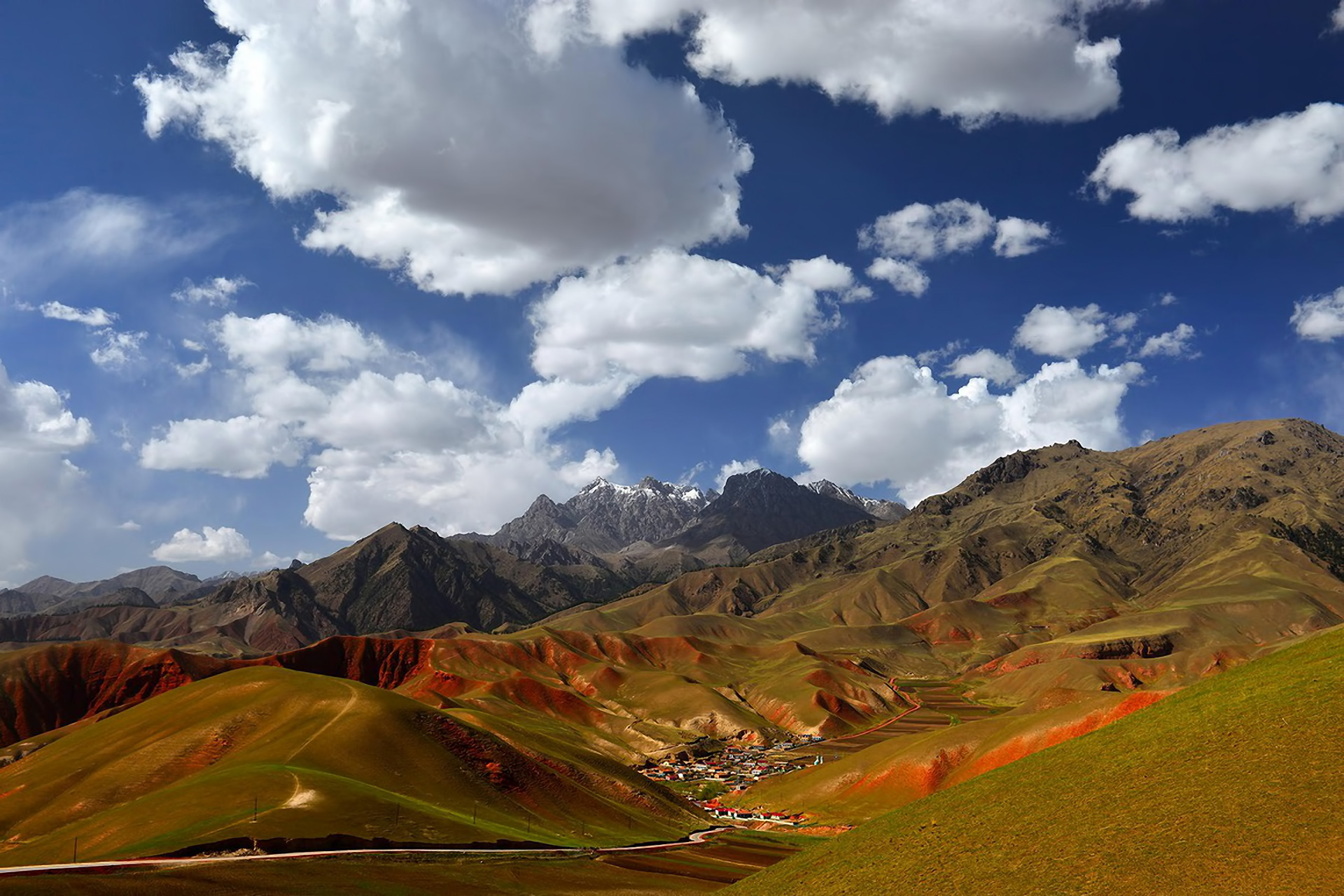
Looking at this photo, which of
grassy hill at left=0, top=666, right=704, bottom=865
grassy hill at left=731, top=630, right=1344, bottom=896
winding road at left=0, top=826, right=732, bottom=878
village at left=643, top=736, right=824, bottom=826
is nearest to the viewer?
grassy hill at left=731, top=630, right=1344, bottom=896

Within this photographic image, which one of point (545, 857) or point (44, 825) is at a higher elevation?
point (44, 825)

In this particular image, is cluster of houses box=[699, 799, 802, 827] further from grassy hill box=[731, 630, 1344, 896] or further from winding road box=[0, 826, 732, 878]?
grassy hill box=[731, 630, 1344, 896]

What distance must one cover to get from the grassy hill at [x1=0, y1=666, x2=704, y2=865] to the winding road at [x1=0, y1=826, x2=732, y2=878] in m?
3.06

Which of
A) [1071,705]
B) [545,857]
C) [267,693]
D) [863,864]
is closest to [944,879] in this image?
[863,864]

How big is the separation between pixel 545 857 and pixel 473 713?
211 ft

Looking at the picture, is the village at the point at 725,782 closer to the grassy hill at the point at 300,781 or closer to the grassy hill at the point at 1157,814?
the grassy hill at the point at 300,781

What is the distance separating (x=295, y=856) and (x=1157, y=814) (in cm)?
7011

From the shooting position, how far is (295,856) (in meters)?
74.3

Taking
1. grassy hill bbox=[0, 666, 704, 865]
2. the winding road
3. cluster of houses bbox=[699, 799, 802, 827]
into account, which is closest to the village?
cluster of houses bbox=[699, 799, 802, 827]

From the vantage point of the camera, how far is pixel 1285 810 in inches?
1572

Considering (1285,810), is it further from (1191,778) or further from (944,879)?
(944,879)

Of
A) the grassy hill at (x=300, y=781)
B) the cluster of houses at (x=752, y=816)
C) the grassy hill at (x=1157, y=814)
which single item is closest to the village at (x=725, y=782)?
the cluster of houses at (x=752, y=816)

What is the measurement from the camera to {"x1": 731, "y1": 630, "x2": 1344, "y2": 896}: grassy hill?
38.1 m

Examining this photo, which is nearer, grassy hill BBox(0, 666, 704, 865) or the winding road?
the winding road
